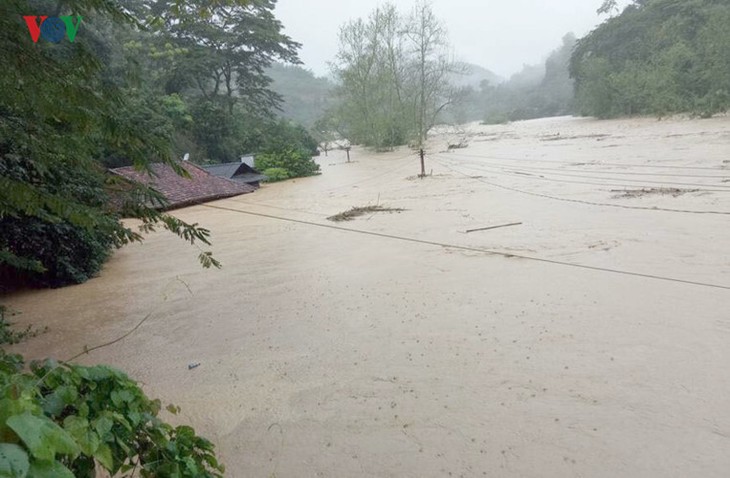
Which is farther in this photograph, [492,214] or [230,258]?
[492,214]

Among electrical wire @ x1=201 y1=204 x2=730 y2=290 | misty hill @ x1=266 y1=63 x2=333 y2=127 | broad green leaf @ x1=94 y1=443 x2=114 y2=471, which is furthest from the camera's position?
misty hill @ x1=266 y1=63 x2=333 y2=127

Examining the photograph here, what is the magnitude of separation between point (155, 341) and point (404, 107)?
2739cm

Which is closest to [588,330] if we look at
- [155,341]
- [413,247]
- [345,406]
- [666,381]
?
[666,381]

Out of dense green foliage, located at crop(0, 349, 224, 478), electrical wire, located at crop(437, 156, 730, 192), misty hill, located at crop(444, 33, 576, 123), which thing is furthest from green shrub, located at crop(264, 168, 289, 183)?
misty hill, located at crop(444, 33, 576, 123)

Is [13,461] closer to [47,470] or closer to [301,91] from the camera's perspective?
[47,470]

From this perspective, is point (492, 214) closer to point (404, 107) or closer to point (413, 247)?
point (413, 247)

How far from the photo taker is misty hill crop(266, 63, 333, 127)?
180 feet

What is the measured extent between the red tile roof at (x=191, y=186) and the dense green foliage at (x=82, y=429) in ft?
39.8

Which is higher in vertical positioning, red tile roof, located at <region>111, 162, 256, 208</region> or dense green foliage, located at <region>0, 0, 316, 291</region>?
dense green foliage, located at <region>0, 0, 316, 291</region>

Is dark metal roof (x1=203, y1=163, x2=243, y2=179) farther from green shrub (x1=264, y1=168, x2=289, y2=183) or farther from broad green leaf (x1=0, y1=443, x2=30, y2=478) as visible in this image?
broad green leaf (x1=0, y1=443, x2=30, y2=478)

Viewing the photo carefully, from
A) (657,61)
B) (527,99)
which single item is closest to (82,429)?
(657,61)

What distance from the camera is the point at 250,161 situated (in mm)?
19500

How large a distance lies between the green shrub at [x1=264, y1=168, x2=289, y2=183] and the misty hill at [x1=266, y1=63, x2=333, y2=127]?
32.4m

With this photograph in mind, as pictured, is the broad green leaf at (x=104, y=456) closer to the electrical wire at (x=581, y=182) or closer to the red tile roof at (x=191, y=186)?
the electrical wire at (x=581, y=182)
